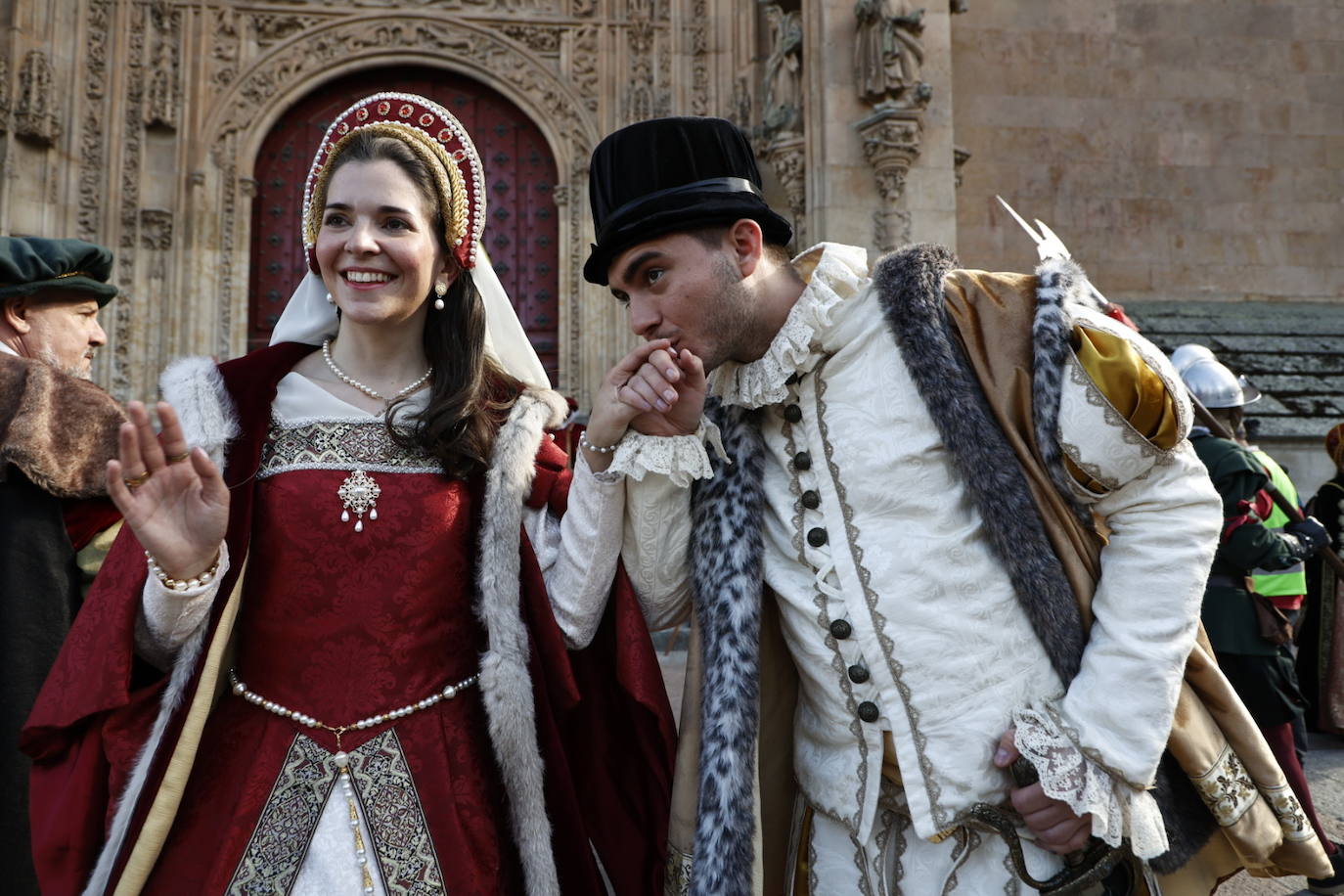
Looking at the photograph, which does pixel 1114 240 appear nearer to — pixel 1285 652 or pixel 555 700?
pixel 1285 652

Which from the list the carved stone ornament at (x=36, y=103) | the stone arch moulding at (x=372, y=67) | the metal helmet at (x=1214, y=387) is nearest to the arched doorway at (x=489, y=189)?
the stone arch moulding at (x=372, y=67)

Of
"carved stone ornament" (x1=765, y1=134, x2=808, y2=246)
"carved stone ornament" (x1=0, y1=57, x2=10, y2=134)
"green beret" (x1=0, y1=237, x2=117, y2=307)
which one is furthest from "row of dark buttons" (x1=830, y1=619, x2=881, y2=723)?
"carved stone ornament" (x1=0, y1=57, x2=10, y2=134)

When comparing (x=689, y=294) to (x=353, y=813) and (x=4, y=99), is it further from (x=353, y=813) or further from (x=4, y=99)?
(x=4, y=99)

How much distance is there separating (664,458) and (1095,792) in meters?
0.90

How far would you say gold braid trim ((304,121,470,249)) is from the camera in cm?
207

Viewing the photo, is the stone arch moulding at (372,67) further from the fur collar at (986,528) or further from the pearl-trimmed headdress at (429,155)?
the fur collar at (986,528)

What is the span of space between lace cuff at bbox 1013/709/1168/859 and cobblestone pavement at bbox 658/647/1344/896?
2.08 m

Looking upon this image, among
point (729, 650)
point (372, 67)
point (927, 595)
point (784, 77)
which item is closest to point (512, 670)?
point (729, 650)

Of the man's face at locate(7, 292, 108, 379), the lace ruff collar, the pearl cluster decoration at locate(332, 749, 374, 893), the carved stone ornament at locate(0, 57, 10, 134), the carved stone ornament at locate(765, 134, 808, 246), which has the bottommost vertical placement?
the pearl cluster decoration at locate(332, 749, 374, 893)

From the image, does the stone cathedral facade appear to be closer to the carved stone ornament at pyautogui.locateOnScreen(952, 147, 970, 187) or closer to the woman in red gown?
the carved stone ornament at pyautogui.locateOnScreen(952, 147, 970, 187)

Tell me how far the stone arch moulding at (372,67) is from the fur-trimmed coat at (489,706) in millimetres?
7045

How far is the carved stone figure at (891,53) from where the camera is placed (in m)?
8.16

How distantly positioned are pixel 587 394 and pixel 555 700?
7.13 meters

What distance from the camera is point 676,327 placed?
74.9 inches
